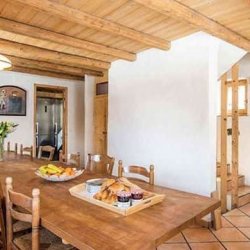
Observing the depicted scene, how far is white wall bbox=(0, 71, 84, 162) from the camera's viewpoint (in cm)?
564

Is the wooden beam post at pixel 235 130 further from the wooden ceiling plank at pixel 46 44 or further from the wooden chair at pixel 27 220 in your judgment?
the wooden chair at pixel 27 220

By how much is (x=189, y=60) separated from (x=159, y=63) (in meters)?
0.55

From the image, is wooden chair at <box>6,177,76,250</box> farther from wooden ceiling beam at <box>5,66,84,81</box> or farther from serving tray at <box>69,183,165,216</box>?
wooden ceiling beam at <box>5,66,84,81</box>

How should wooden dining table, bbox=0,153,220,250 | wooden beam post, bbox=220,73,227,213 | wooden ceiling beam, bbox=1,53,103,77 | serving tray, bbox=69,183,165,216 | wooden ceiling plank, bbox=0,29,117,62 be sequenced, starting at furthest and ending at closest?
wooden ceiling beam, bbox=1,53,103,77 → wooden beam post, bbox=220,73,227,213 → wooden ceiling plank, bbox=0,29,117,62 → serving tray, bbox=69,183,165,216 → wooden dining table, bbox=0,153,220,250

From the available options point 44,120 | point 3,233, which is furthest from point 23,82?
point 3,233

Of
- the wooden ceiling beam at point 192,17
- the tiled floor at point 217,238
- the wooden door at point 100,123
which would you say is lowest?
the tiled floor at point 217,238

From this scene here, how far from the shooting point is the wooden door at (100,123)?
5500 mm

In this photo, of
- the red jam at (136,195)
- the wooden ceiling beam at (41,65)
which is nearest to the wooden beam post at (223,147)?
the red jam at (136,195)

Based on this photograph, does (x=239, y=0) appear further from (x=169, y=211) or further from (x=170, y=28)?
(x=169, y=211)

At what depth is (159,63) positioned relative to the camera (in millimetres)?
3729

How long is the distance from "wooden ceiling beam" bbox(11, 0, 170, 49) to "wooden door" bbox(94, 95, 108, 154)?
2.37 meters

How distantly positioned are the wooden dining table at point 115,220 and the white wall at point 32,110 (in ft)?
13.3

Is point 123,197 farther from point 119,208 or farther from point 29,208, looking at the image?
point 29,208

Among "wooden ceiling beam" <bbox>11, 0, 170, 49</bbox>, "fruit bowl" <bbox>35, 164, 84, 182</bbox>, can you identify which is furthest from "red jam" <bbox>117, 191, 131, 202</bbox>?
"wooden ceiling beam" <bbox>11, 0, 170, 49</bbox>
